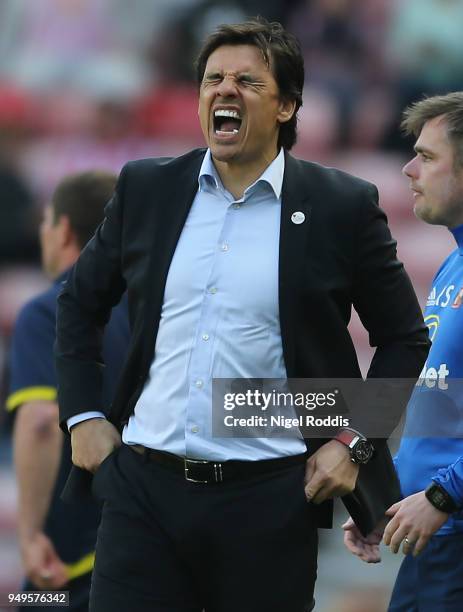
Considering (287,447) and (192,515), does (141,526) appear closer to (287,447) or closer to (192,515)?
(192,515)

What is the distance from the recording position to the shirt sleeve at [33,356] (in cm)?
420

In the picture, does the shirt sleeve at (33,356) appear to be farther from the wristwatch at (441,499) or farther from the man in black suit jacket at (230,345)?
the wristwatch at (441,499)

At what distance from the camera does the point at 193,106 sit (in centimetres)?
690

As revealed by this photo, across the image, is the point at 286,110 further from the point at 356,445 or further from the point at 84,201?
the point at 84,201

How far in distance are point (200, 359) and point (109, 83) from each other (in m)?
4.20

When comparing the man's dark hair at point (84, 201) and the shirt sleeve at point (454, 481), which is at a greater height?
the man's dark hair at point (84, 201)

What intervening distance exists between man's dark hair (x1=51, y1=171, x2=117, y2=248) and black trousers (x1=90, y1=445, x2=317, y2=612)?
1561mm

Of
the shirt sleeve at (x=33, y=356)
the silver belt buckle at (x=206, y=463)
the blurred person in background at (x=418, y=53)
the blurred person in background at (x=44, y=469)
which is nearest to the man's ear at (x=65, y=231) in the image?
the blurred person in background at (x=44, y=469)

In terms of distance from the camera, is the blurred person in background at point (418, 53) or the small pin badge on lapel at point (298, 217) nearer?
the small pin badge on lapel at point (298, 217)

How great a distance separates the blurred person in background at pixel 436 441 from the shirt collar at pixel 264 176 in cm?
69

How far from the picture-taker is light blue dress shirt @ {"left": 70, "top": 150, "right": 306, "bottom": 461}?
300cm

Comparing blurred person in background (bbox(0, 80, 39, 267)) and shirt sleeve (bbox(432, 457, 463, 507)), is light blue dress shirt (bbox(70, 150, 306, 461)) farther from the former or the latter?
blurred person in background (bbox(0, 80, 39, 267))

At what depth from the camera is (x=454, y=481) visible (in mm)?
3248

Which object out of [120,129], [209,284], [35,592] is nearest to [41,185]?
[120,129]
